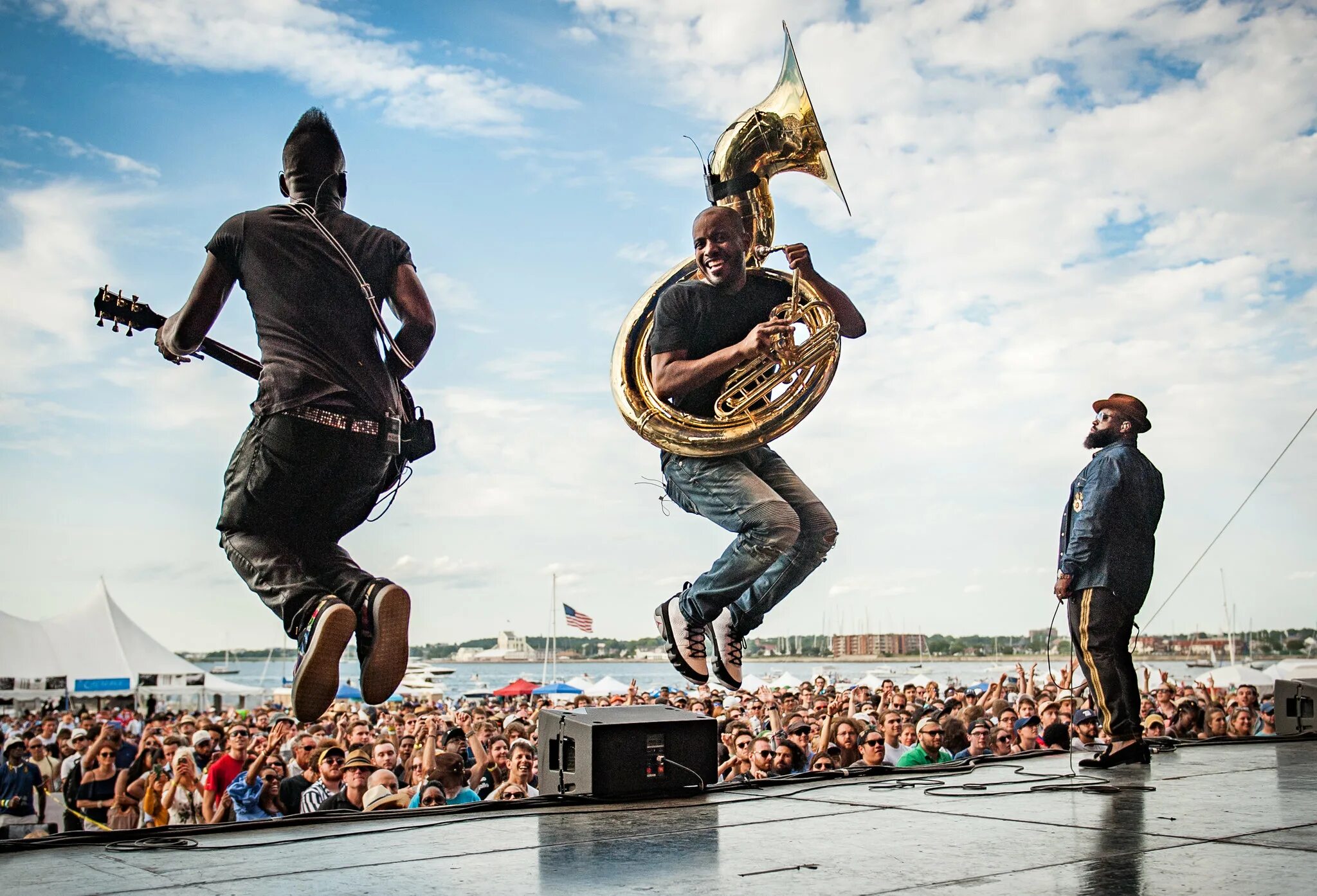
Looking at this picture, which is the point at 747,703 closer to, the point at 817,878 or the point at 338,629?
the point at 338,629

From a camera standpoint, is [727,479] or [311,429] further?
[727,479]

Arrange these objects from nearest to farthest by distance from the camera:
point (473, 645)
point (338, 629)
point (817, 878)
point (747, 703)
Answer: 1. point (817, 878)
2. point (338, 629)
3. point (473, 645)
4. point (747, 703)

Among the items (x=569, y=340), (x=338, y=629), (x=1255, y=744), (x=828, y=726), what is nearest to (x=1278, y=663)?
(x=1255, y=744)

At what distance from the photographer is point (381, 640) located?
5.05 meters

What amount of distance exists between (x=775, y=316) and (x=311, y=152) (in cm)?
273

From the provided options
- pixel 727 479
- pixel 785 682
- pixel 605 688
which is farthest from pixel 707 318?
pixel 605 688

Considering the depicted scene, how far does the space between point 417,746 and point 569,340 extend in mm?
2491

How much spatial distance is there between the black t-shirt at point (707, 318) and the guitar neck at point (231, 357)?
7.67ft

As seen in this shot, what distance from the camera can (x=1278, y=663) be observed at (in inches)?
658

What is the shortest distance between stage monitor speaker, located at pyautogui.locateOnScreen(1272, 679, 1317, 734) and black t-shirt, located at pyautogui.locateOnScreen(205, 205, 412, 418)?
19.8ft

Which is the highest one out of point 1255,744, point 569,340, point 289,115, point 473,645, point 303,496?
point 289,115

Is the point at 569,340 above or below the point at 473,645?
above

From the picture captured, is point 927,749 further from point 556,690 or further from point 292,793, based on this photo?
point 556,690

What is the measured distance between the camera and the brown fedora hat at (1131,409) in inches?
229
